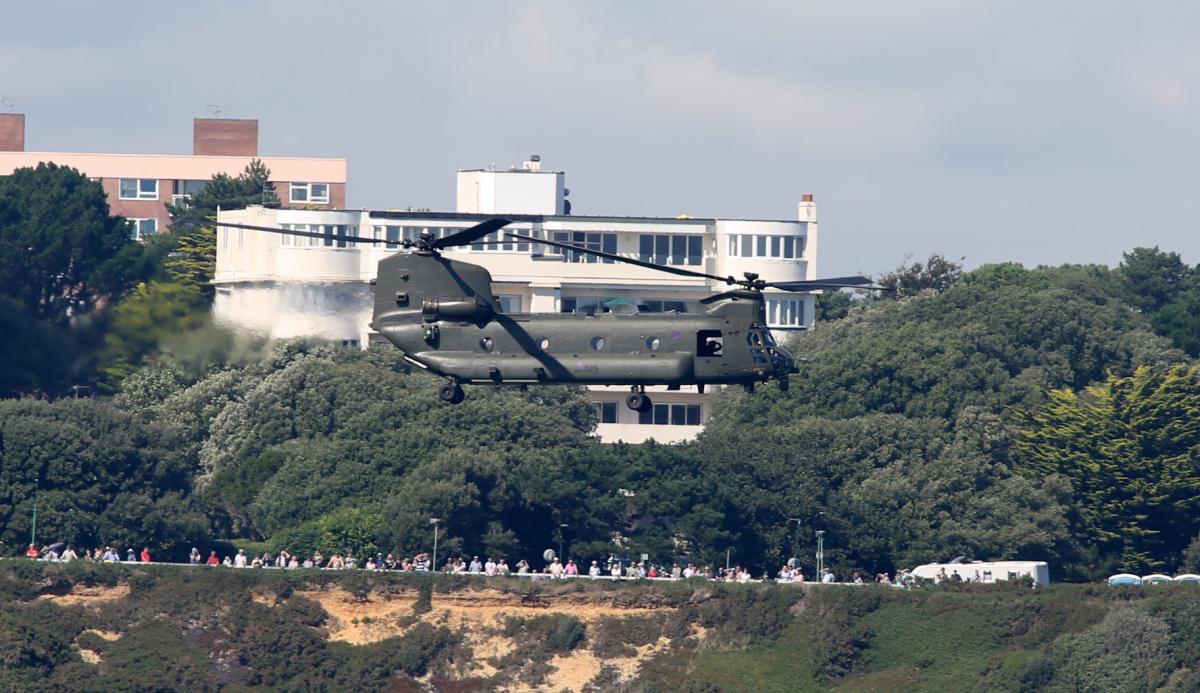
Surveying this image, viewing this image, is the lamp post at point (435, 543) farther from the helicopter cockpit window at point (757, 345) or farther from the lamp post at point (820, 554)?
the helicopter cockpit window at point (757, 345)

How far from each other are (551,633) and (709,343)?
37595 mm

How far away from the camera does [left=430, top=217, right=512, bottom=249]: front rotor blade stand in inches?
3012

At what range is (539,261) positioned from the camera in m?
170

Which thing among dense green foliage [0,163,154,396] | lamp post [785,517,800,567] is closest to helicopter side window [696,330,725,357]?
lamp post [785,517,800,567]

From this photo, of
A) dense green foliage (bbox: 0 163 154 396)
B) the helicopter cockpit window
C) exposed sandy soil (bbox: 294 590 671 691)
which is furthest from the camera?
dense green foliage (bbox: 0 163 154 396)

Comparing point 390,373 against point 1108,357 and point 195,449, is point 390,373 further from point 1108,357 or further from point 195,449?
point 1108,357

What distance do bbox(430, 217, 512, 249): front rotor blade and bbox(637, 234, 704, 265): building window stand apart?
8914cm

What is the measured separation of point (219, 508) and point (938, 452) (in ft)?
133

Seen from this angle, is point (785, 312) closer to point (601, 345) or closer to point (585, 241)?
point (585, 241)

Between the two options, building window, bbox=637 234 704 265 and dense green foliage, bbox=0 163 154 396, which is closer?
dense green foliage, bbox=0 163 154 396

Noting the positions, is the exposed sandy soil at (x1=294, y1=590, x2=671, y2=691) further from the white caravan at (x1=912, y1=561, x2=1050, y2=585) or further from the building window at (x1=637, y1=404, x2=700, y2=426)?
the building window at (x1=637, y1=404, x2=700, y2=426)

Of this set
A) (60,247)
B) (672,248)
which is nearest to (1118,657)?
(672,248)

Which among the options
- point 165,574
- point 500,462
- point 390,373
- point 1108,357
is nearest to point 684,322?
point 165,574

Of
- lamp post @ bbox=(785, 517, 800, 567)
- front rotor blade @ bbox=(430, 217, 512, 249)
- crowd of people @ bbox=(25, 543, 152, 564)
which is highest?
front rotor blade @ bbox=(430, 217, 512, 249)
